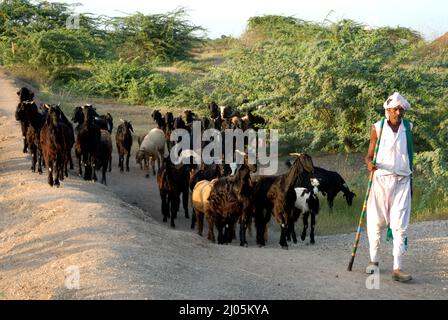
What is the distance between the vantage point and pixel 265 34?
130 feet

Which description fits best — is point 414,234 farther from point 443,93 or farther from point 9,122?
point 9,122

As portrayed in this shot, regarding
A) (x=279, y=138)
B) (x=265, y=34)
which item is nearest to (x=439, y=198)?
(x=279, y=138)

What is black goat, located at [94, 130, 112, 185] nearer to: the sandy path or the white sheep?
the white sheep

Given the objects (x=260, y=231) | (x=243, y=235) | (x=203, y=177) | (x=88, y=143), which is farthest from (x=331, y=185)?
(x=88, y=143)

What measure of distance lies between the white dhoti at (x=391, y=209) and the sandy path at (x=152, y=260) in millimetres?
409

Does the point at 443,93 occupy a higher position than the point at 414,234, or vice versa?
the point at 443,93

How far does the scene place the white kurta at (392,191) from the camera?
8273 mm

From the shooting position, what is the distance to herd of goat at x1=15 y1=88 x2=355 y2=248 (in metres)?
11.2

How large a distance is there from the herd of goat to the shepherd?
2.50m

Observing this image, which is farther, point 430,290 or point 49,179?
point 49,179

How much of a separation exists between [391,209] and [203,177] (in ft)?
19.0

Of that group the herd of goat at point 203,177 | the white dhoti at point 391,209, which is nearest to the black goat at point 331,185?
the herd of goat at point 203,177
